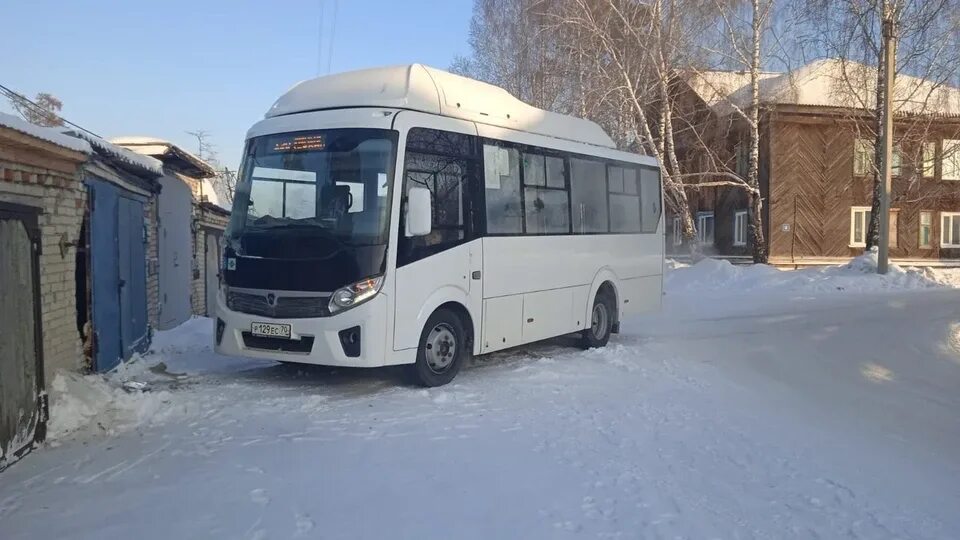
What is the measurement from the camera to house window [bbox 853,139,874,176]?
30119 millimetres

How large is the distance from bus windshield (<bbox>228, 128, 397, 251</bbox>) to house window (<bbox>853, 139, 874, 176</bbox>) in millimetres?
26947

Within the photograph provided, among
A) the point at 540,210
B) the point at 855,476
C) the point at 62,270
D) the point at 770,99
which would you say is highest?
the point at 770,99

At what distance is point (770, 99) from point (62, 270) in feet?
84.6

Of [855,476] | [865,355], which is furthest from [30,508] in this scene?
[865,355]

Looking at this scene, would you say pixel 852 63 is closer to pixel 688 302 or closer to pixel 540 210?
pixel 688 302

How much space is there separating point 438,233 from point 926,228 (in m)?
33.3

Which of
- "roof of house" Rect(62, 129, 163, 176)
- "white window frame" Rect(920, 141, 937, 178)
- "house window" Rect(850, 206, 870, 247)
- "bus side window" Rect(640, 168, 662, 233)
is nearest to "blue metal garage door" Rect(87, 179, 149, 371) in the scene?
"roof of house" Rect(62, 129, 163, 176)

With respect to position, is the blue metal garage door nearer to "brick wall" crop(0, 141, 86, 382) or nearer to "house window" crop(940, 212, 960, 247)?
"brick wall" crop(0, 141, 86, 382)

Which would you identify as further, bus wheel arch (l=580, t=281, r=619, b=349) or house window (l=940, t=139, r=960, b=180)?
house window (l=940, t=139, r=960, b=180)

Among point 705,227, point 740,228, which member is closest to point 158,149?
point 740,228

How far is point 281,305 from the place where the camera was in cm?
802

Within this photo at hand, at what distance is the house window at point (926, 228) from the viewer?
34.6m

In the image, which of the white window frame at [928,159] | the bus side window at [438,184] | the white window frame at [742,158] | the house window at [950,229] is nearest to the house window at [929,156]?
the white window frame at [928,159]

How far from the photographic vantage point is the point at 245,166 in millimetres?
8570
